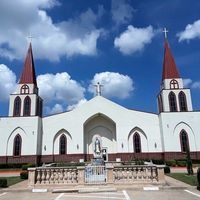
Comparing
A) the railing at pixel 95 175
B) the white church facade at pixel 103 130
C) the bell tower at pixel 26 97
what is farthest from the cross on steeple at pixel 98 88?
the railing at pixel 95 175

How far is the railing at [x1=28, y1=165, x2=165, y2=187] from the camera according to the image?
12.4 meters

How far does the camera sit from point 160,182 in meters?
12.3

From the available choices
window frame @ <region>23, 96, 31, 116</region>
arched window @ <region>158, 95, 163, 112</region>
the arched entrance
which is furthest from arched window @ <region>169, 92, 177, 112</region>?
window frame @ <region>23, 96, 31, 116</region>

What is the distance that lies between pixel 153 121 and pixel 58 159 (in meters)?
14.2

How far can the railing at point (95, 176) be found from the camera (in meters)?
12.4

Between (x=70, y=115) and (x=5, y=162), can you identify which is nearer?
(x=5, y=162)

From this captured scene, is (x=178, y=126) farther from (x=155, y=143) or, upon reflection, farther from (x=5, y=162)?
(x=5, y=162)

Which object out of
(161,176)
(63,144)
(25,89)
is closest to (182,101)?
(63,144)

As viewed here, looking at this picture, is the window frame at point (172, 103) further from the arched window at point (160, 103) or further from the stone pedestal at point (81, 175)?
the stone pedestal at point (81, 175)

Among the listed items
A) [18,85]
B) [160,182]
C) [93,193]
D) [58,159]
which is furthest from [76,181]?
[18,85]

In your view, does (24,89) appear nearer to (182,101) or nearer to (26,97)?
(26,97)

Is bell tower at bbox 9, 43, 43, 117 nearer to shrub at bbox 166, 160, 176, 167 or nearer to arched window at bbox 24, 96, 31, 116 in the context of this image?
arched window at bbox 24, 96, 31, 116

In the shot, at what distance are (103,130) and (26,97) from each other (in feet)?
40.2

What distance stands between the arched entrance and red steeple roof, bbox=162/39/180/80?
10592 mm
